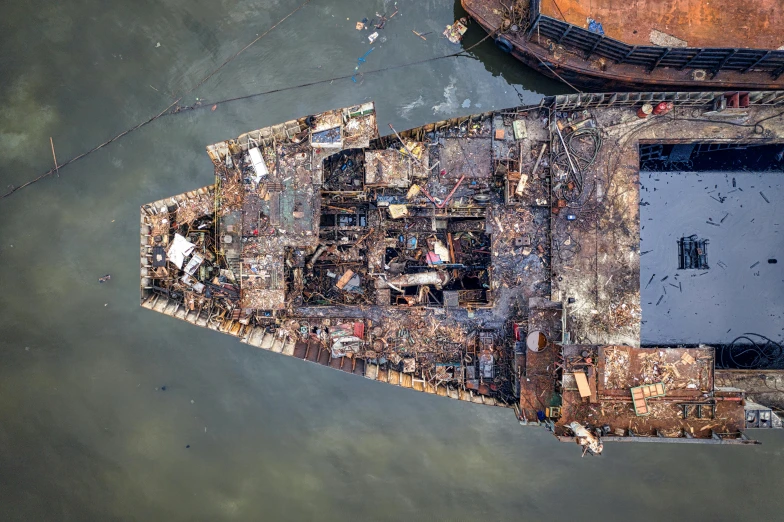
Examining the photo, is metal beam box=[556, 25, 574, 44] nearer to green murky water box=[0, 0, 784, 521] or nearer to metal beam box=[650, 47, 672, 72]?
green murky water box=[0, 0, 784, 521]

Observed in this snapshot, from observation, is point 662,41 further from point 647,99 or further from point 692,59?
point 647,99

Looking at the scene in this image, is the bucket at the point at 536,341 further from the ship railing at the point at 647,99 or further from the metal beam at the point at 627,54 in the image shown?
the metal beam at the point at 627,54

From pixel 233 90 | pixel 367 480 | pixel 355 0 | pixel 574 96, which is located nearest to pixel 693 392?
pixel 574 96

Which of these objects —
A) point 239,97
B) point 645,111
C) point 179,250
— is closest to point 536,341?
point 645,111

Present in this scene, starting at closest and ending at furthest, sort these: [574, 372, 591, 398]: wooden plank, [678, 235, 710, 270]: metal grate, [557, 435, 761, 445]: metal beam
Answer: [557, 435, 761, 445]: metal beam, [574, 372, 591, 398]: wooden plank, [678, 235, 710, 270]: metal grate

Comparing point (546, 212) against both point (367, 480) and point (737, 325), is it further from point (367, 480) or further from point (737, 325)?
point (367, 480)

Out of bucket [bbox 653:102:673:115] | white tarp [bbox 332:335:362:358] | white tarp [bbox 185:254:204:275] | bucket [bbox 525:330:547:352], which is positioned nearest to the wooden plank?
bucket [bbox 525:330:547:352]
